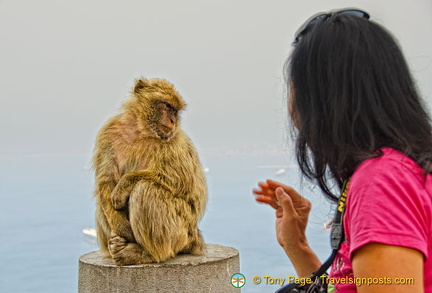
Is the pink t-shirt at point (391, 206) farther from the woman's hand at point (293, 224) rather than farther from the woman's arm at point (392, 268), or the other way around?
the woman's hand at point (293, 224)

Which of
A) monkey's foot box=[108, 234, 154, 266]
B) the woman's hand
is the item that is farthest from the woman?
monkey's foot box=[108, 234, 154, 266]

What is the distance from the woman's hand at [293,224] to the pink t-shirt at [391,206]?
35 centimetres

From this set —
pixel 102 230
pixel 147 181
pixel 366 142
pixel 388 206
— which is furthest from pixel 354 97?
pixel 102 230

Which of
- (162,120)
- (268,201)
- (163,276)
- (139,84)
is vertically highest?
(139,84)

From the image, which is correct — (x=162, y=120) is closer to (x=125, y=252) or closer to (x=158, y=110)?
(x=158, y=110)

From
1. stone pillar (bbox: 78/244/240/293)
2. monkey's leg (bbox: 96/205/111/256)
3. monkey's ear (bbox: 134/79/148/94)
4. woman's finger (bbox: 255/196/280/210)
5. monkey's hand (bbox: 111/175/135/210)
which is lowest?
stone pillar (bbox: 78/244/240/293)

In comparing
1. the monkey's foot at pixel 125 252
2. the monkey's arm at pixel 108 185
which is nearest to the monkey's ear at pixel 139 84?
the monkey's arm at pixel 108 185

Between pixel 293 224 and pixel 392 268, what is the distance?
46 cm

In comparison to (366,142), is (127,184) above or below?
below

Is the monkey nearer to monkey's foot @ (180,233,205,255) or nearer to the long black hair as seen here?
monkey's foot @ (180,233,205,255)

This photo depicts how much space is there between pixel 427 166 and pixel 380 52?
0.81ft

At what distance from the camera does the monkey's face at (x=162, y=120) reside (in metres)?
3.45

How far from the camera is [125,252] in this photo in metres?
3.37

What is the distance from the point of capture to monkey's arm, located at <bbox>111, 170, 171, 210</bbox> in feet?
11.0
